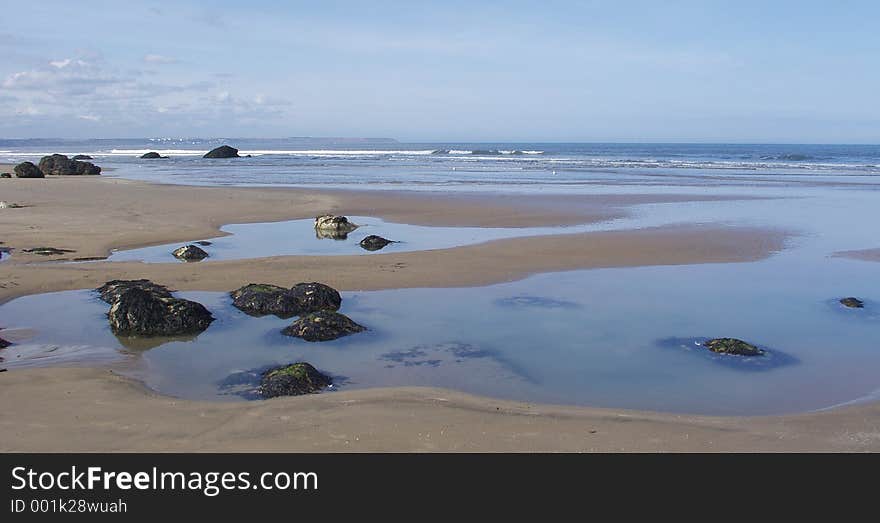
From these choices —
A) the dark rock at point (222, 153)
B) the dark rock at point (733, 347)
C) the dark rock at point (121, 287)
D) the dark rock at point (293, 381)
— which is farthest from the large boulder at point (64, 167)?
the dark rock at point (733, 347)

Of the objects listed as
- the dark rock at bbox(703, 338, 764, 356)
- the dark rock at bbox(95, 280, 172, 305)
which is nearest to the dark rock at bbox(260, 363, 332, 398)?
the dark rock at bbox(95, 280, 172, 305)

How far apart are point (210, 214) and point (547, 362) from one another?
665 inches

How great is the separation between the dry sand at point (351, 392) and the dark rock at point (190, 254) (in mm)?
825

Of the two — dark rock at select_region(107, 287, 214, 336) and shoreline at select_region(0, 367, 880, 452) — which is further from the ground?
→ dark rock at select_region(107, 287, 214, 336)

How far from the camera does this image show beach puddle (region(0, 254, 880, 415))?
307 inches

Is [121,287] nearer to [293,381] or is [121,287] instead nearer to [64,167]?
[293,381]

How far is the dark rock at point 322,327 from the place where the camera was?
954 cm

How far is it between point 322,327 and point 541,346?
9.63 ft

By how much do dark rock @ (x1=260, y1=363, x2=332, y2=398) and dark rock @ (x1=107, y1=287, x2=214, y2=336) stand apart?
2.44 m

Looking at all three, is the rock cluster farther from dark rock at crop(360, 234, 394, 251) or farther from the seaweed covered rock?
the seaweed covered rock

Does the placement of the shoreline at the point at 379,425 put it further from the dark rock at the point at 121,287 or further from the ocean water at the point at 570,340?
the dark rock at the point at 121,287

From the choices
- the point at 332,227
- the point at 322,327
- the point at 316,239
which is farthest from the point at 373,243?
the point at 322,327
